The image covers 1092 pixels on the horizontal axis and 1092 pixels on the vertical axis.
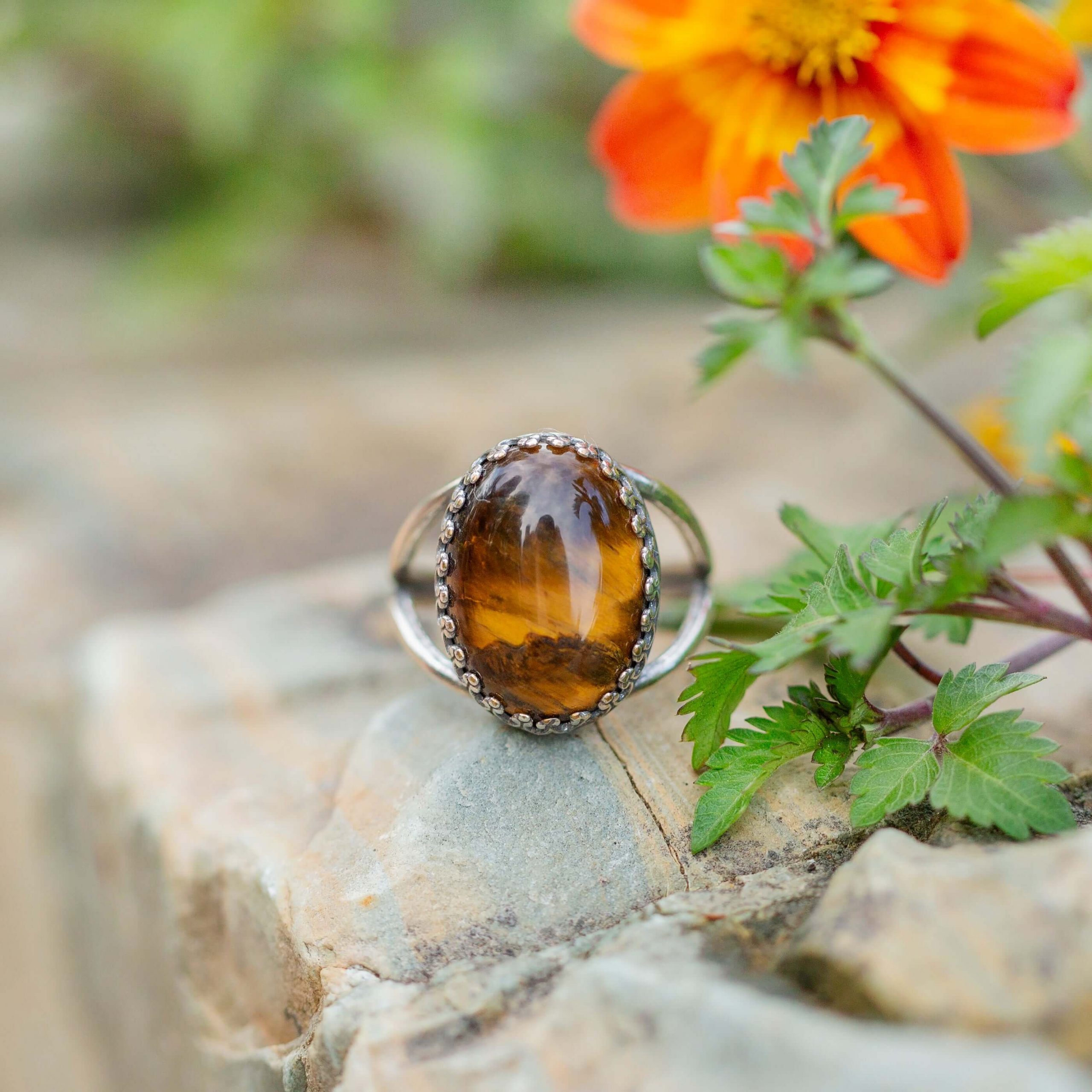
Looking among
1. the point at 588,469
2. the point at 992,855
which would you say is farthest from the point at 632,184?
the point at 992,855

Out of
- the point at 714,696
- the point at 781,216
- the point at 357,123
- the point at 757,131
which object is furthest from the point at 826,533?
the point at 357,123

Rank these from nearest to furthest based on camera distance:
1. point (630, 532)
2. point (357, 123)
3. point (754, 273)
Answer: point (754, 273) < point (630, 532) < point (357, 123)

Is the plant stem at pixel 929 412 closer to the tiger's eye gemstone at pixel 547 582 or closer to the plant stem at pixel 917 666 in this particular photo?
the plant stem at pixel 917 666

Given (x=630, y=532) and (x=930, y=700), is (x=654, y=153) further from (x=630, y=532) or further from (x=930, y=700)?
(x=930, y=700)

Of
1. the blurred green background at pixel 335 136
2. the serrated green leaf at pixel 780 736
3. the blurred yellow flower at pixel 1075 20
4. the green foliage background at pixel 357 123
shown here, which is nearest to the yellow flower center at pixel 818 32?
the blurred yellow flower at pixel 1075 20

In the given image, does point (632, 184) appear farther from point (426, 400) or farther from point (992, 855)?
point (426, 400)

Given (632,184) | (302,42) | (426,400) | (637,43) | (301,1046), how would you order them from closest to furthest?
(301,1046), (637,43), (632,184), (426,400), (302,42)

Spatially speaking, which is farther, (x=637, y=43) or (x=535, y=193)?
(x=535, y=193)
